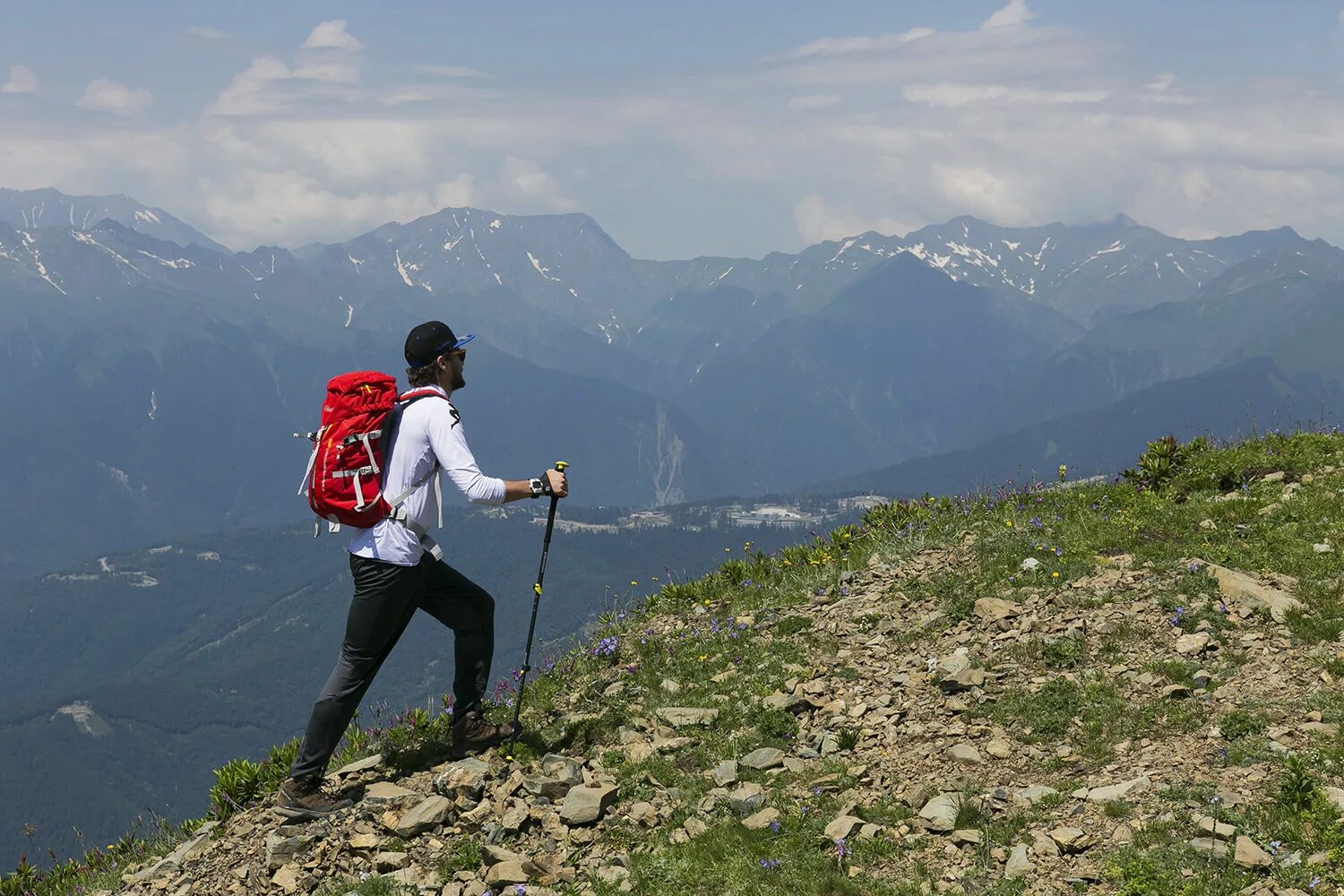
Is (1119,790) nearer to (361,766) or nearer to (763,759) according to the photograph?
(763,759)

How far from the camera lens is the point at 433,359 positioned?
8320 millimetres

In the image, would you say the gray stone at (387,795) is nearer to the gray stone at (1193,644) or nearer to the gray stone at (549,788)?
the gray stone at (549,788)

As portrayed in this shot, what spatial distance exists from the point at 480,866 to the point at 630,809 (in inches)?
46.6

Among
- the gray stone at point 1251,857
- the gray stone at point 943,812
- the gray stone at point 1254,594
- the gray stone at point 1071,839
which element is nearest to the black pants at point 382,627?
the gray stone at point 943,812

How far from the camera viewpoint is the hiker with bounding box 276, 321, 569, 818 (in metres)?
7.96

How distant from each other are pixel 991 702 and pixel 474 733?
176 inches

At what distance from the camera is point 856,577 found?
1202 centimetres

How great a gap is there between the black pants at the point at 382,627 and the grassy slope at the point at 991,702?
35.7 inches

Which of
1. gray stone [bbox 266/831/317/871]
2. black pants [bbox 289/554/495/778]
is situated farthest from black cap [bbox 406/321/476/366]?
gray stone [bbox 266/831/317/871]

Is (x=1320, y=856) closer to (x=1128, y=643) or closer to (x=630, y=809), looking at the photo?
(x=1128, y=643)

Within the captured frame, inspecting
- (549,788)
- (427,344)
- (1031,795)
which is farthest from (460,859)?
(1031,795)

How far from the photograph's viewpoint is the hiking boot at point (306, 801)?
8.38 metres

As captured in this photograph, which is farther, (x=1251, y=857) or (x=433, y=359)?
(x=433, y=359)

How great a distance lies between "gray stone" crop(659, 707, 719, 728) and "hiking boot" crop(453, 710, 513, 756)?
1.41 metres
